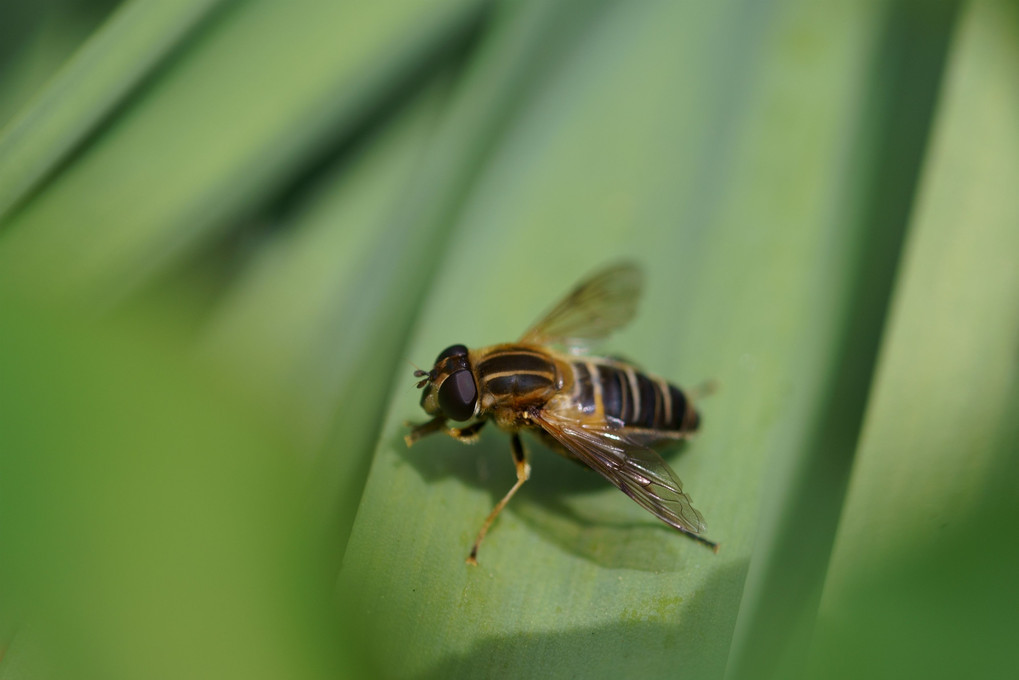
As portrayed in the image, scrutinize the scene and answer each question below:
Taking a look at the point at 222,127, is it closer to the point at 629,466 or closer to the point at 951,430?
the point at 629,466

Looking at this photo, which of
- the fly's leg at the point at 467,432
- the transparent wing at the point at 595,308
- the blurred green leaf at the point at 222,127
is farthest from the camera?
the transparent wing at the point at 595,308

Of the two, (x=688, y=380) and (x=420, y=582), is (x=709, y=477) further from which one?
(x=420, y=582)

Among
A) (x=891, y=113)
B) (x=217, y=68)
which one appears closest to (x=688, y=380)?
(x=891, y=113)

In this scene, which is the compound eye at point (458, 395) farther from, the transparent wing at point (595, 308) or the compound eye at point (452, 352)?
the transparent wing at point (595, 308)

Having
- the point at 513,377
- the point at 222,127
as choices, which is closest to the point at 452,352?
the point at 513,377

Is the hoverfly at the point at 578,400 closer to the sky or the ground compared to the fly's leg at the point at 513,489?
closer to the sky

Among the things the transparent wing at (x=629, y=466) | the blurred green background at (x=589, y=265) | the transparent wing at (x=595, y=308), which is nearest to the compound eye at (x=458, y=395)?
the blurred green background at (x=589, y=265)
